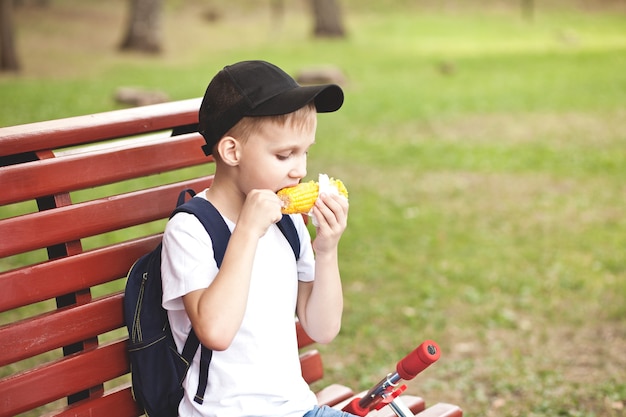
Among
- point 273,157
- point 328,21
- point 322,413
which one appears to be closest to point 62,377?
point 322,413

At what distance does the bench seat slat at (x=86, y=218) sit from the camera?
84.9 inches

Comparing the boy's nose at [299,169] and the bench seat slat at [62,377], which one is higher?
the boy's nose at [299,169]

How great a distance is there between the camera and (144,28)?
21516 mm

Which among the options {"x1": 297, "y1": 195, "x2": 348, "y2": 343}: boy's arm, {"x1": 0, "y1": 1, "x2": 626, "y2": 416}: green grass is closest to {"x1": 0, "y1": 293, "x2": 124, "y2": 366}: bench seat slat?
{"x1": 297, "y1": 195, "x2": 348, "y2": 343}: boy's arm

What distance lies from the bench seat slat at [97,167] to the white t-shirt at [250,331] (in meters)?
0.30

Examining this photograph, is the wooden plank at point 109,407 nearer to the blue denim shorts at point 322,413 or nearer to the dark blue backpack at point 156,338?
the dark blue backpack at point 156,338

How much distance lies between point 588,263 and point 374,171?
3386 mm

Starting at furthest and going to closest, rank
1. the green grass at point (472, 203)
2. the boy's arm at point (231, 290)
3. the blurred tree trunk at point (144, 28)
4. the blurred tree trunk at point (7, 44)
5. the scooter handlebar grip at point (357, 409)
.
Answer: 1. the blurred tree trunk at point (144, 28)
2. the blurred tree trunk at point (7, 44)
3. the green grass at point (472, 203)
4. the scooter handlebar grip at point (357, 409)
5. the boy's arm at point (231, 290)

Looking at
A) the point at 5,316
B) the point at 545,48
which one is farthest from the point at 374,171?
the point at 545,48

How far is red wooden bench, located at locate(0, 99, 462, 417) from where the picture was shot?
2.16 m

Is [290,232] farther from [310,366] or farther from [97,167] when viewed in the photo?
[310,366]

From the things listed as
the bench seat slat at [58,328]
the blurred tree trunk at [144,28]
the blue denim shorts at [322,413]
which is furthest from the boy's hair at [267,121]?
the blurred tree trunk at [144,28]

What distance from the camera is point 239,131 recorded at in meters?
2.15

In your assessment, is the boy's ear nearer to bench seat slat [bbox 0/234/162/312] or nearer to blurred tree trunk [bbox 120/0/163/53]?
bench seat slat [bbox 0/234/162/312]
